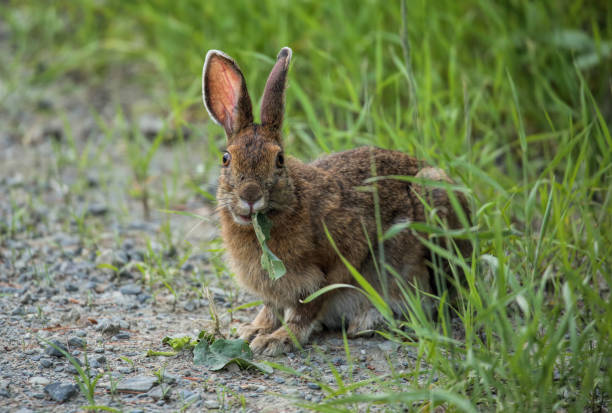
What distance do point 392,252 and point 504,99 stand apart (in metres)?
1.94

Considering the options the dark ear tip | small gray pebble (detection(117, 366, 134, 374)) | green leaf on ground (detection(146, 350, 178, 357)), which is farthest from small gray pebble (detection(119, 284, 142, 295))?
the dark ear tip

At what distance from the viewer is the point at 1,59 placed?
291 inches

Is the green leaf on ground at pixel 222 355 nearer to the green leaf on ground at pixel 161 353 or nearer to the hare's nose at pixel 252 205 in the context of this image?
the green leaf on ground at pixel 161 353

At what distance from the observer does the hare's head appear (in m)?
3.41

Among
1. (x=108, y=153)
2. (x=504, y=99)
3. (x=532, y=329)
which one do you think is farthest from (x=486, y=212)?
(x=108, y=153)

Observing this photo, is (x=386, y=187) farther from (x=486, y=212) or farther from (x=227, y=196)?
(x=227, y=196)

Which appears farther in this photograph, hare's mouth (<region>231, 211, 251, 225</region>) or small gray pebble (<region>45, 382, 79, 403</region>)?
hare's mouth (<region>231, 211, 251, 225</region>)

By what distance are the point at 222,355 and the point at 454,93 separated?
8.37 feet

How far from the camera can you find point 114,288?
13.7 ft

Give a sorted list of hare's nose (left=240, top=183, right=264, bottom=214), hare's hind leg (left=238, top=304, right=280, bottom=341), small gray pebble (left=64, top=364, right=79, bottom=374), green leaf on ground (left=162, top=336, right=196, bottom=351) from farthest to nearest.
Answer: hare's hind leg (left=238, top=304, right=280, bottom=341)
green leaf on ground (left=162, top=336, right=196, bottom=351)
hare's nose (left=240, top=183, right=264, bottom=214)
small gray pebble (left=64, top=364, right=79, bottom=374)

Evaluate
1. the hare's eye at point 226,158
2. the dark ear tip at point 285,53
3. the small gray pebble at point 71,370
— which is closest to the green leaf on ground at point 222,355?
the small gray pebble at point 71,370

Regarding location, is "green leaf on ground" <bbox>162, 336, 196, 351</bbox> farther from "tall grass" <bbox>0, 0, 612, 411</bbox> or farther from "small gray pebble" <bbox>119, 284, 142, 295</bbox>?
"tall grass" <bbox>0, 0, 612, 411</bbox>

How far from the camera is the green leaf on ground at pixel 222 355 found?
11.0 feet

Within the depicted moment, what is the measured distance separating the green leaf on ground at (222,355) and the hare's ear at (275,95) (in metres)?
1.07
